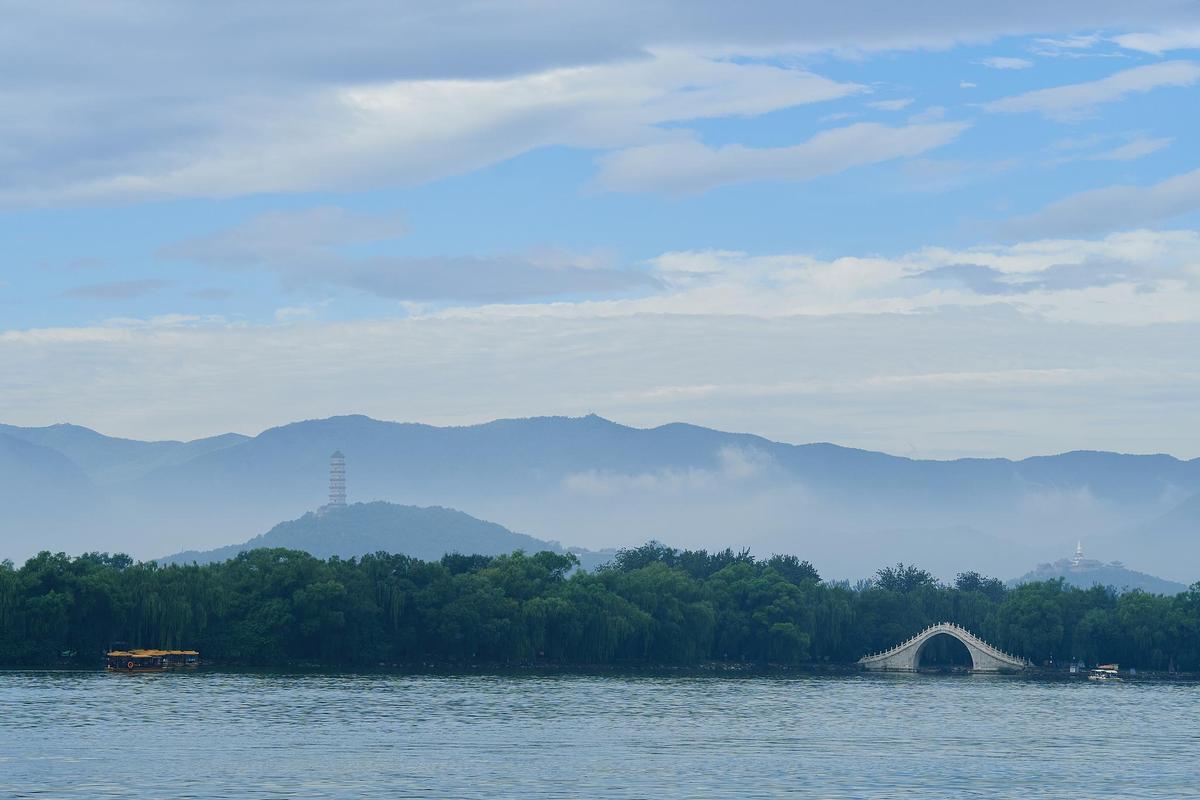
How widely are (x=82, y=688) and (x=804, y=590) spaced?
7806cm

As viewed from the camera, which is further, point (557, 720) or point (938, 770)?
point (557, 720)

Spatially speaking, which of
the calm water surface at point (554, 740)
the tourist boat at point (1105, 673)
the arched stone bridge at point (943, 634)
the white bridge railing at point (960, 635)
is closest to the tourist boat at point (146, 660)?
the calm water surface at point (554, 740)

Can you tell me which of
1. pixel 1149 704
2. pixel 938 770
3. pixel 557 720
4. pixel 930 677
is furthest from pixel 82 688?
pixel 930 677

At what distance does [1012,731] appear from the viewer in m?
85.2

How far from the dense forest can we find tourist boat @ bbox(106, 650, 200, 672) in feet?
3.77

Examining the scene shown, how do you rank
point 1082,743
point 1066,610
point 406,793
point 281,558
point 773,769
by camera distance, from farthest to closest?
point 1066,610
point 281,558
point 1082,743
point 773,769
point 406,793

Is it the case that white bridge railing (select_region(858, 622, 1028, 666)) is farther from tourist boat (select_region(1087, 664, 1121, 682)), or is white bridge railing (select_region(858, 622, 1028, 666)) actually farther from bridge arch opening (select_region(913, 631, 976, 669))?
tourist boat (select_region(1087, 664, 1121, 682))

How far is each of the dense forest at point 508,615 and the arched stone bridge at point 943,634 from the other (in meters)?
2.33

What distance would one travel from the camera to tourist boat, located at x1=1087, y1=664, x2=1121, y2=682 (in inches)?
5615

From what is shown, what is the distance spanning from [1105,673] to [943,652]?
19.1 m

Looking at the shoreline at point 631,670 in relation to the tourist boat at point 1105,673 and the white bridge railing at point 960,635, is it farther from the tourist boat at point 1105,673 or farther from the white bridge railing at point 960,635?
the white bridge railing at point 960,635

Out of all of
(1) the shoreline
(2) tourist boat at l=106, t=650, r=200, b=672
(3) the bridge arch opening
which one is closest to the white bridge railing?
(3) the bridge arch opening

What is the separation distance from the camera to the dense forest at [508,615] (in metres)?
119

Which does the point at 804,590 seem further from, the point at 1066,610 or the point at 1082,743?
the point at 1082,743
